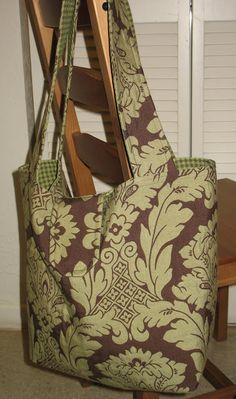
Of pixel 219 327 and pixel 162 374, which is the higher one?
pixel 162 374

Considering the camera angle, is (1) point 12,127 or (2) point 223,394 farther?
(1) point 12,127

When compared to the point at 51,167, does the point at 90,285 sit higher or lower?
lower

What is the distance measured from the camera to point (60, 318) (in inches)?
27.1

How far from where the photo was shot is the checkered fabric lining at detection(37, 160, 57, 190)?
2.40 ft

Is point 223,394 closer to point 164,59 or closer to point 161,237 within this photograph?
point 161,237

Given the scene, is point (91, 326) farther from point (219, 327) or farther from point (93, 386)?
point (219, 327)

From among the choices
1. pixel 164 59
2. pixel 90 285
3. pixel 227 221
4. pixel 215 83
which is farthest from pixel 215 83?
pixel 90 285

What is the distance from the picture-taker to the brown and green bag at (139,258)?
64 centimetres

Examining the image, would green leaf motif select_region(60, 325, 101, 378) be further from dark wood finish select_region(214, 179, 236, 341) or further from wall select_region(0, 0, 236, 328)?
wall select_region(0, 0, 236, 328)

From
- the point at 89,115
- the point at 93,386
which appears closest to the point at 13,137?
the point at 89,115

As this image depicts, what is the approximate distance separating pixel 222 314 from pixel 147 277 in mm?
798

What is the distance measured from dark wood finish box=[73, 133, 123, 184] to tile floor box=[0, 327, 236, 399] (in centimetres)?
62

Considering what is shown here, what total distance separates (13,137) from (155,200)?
0.77 meters

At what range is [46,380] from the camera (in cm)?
125
